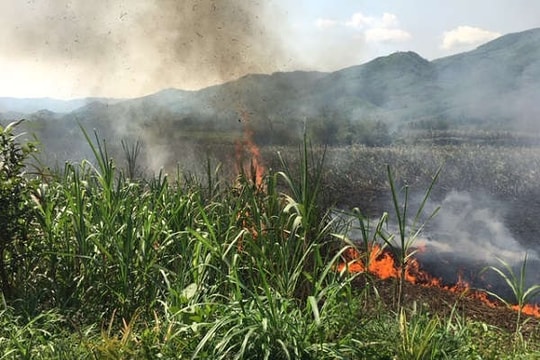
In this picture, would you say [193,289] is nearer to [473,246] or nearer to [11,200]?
[11,200]

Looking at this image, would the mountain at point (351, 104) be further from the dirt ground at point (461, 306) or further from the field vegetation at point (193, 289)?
the field vegetation at point (193, 289)

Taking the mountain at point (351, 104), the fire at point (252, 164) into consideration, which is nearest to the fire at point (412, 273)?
the fire at point (252, 164)

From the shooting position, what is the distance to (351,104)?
49906 millimetres

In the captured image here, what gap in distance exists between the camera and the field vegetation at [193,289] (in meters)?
3.05

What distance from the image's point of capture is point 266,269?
12.7 ft

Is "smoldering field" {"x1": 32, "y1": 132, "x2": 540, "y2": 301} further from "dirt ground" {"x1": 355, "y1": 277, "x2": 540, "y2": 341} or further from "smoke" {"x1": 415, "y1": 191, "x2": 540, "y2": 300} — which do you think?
"dirt ground" {"x1": 355, "y1": 277, "x2": 540, "y2": 341}

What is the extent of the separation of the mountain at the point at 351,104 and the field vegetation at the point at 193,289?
16.1 meters

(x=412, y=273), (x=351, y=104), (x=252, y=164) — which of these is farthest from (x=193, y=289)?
(x=351, y=104)

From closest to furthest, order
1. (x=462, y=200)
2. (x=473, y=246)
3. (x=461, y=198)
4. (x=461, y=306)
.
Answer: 1. (x=461, y=306)
2. (x=473, y=246)
3. (x=462, y=200)
4. (x=461, y=198)

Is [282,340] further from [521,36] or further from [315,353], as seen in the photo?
[521,36]

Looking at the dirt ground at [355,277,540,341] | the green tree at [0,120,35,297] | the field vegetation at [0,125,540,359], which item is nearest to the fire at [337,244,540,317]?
the dirt ground at [355,277,540,341]

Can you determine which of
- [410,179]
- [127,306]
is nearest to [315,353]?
[127,306]

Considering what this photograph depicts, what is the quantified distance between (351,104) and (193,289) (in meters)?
47.6

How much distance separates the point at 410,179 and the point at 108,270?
1289 cm
